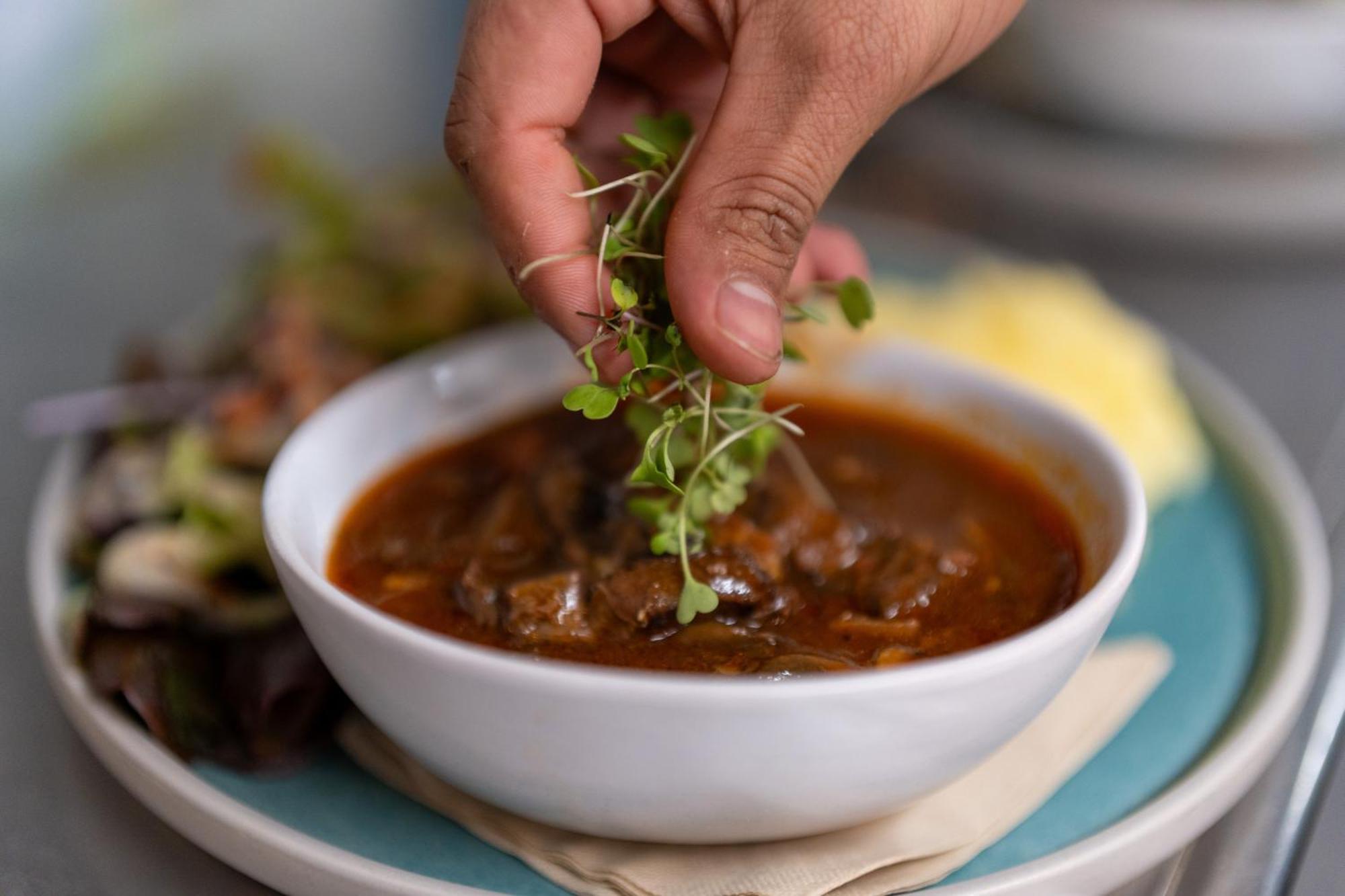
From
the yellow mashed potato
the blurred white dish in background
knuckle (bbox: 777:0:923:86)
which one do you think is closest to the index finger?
knuckle (bbox: 777:0:923:86)

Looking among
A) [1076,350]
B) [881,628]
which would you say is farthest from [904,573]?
[1076,350]

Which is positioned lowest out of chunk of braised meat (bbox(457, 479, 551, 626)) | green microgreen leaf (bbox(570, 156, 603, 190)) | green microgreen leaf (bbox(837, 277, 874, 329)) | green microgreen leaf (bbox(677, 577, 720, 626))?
chunk of braised meat (bbox(457, 479, 551, 626))

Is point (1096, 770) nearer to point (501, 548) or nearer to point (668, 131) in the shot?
point (501, 548)

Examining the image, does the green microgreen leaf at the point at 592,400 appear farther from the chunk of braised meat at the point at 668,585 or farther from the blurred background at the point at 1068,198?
the blurred background at the point at 1068,198

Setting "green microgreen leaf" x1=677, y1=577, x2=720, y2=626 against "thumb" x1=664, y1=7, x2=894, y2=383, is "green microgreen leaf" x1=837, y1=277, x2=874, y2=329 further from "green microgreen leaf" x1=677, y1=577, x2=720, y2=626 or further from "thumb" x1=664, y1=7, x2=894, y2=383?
"green microgreen leaf" x1=677, y1=577, x2=720, y2=626

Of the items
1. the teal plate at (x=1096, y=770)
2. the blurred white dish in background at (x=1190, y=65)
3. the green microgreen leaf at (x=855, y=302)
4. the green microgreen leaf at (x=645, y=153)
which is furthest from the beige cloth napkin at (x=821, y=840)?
the blurred white dish in background at (x=1190, y=65)

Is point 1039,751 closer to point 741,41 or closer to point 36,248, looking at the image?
point 741,41
